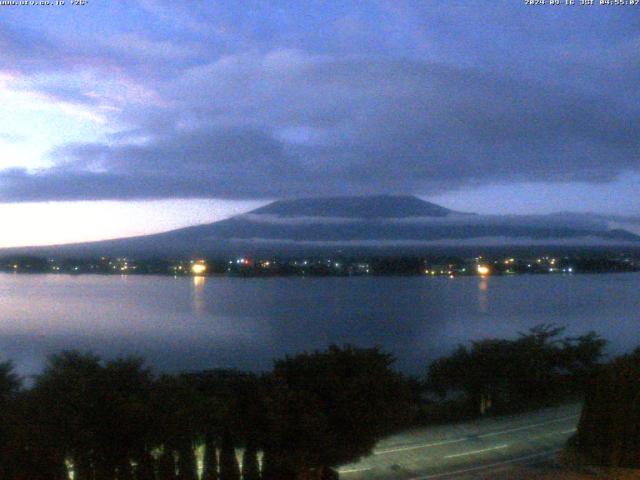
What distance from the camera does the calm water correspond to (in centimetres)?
2653

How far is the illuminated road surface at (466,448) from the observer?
9.61 metres

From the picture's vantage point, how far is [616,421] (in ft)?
31.8

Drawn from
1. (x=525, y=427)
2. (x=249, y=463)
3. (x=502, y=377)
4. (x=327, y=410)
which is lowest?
(x=525, y=427)

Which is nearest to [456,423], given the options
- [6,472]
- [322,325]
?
[6,472]

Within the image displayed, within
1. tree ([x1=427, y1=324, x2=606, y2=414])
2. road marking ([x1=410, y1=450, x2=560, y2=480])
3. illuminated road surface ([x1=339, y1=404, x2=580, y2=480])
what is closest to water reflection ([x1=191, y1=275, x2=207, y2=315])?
tree ([x1=427, y1=324, x2=606, y2=414])

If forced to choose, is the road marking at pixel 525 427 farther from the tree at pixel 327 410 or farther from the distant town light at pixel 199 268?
the distant town light at pixel 199 268

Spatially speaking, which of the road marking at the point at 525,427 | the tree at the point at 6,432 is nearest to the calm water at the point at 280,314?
the road marking at the point at 525,427

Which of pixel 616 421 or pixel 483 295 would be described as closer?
pixel 616 421

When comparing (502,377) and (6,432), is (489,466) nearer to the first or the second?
(6,432)

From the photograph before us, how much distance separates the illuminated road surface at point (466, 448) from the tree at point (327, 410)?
1.36 metres

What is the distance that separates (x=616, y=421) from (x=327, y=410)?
3.80m

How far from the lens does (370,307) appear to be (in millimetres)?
40281

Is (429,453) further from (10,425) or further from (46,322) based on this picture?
(46,322)

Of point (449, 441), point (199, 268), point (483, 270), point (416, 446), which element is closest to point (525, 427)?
point (449, 441)
